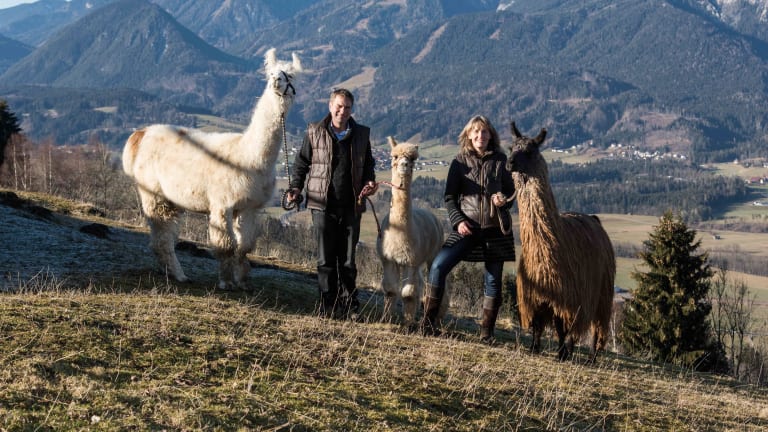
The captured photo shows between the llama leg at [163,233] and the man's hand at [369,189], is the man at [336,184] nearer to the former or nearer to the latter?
the man's hand at [369,189]

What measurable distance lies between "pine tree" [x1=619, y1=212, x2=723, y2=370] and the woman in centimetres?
2102

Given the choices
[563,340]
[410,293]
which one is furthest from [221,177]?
[563,340]

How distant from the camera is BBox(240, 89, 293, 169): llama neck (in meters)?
8.73

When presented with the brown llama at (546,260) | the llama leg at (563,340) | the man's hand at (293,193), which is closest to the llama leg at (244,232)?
the man's hand at (293,193)

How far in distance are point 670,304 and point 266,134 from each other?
22.7m

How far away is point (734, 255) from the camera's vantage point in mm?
106375

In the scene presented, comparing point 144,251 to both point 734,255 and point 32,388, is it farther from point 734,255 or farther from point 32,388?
point 734,255

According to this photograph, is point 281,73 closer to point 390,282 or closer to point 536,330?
point 390,282

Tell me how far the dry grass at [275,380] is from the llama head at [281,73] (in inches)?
106

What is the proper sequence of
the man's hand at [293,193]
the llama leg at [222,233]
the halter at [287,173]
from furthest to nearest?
the llama leg at [222,233], the halter at [287,173], the man's hand at [293,193]

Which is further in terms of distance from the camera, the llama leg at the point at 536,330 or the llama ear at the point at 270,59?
the llama ear at the point at 270,59

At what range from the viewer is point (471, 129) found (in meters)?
7.72

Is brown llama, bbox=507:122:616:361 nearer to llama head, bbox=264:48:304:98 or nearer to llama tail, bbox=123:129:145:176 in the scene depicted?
llama head, bbox=264:48:304:98

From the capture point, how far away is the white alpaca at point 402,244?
27.0 ft
